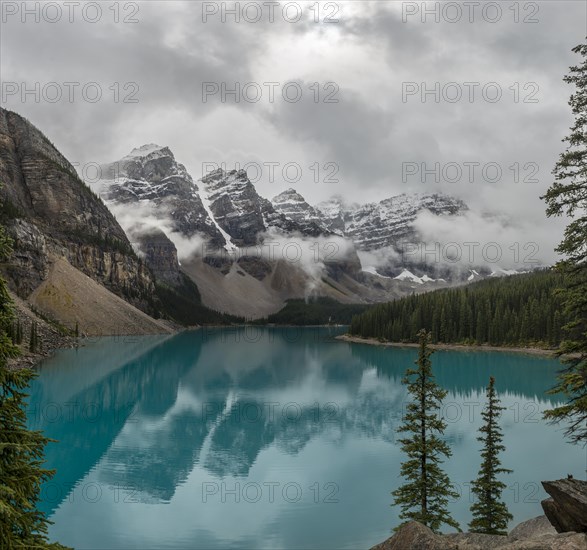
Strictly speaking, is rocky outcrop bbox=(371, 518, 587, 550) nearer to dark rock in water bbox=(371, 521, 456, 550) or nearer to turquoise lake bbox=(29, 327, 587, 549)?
dark rock in water bbox=(371, 521, 456, 550)

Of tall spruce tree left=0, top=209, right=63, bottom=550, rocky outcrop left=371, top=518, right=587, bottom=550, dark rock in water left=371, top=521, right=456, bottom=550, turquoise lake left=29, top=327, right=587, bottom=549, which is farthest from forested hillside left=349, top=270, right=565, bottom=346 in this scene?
tall spruce tree left=0, top=209, right=63, bottom=550

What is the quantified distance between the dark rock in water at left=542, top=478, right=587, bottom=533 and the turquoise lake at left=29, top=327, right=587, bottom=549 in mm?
13220

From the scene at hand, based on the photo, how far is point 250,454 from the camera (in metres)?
40.6

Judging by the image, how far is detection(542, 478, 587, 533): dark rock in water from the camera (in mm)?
11539

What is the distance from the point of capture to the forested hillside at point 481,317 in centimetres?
12312

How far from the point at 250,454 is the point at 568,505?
31901mm

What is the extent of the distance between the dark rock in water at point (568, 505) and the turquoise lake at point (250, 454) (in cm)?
1322

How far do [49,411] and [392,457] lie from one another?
125ft

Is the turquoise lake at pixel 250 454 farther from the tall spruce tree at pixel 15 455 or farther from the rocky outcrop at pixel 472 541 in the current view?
the tall spruce tree at pixel 15 455

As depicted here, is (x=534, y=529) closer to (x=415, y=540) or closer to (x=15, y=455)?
(x=415, y=540)

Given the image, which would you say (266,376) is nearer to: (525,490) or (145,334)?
(525,490)

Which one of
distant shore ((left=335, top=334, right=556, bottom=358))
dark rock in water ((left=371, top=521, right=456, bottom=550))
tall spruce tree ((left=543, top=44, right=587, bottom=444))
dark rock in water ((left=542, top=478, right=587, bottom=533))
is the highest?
distant shore ((left=335, top=334, right=556, bottom=358))

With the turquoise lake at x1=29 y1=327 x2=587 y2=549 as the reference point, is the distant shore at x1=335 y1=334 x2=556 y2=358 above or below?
above

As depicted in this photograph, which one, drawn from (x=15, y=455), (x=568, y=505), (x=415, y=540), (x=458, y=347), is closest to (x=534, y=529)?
(x=568, y=505)
